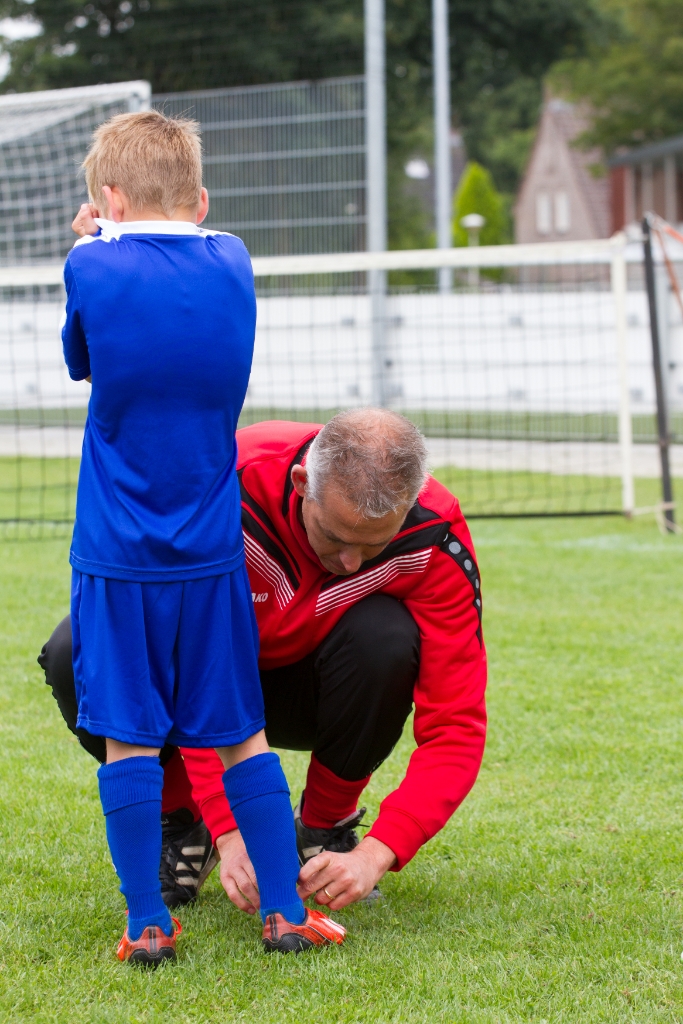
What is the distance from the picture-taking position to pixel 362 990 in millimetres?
1983

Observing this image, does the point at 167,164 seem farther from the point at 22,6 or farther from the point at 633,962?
the point at 22,6

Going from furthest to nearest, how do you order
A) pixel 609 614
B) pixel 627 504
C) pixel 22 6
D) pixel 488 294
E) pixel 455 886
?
pixel 22 6 < pixel 488 294 < pixel 627 504 < pixel 609 614 < pixel 455 886

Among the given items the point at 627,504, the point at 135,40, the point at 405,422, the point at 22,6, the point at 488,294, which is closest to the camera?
the point at 405,422

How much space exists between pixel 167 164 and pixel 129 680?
896 mm

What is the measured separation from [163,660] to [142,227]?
0.75 metres

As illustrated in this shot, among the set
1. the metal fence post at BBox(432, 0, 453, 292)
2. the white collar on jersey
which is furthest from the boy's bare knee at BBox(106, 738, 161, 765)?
the metal fence post at BBox(432, 0, 453, 292)

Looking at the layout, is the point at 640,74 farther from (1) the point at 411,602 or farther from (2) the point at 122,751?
(2) the point at 122,751

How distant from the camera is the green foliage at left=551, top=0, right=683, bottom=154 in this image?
33.4 m

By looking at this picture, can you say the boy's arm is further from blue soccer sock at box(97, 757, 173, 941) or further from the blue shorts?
blue soccer sock at box(97, 757, 173, 941)

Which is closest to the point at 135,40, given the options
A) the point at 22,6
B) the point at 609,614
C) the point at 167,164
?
the point at 22,6

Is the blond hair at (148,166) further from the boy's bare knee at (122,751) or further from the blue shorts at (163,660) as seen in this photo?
the boy's bare knee at (122,751)

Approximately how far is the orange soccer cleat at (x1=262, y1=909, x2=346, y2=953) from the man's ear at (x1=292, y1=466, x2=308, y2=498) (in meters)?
0.77

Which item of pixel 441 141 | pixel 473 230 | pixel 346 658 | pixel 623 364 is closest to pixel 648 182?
pixel 473 230

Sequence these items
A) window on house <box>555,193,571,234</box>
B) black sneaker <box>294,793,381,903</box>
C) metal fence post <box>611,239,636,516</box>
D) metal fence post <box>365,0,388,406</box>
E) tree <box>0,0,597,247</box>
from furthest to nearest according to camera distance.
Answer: window on house <box>555,193,571,234</box>, tree <box>0,0,597,247</box>, metal fence post <box>365,0,388,406</box>, metal fence post <box>611,239,636,516</box>, black sneaker <box>294,793,381,903</box>
